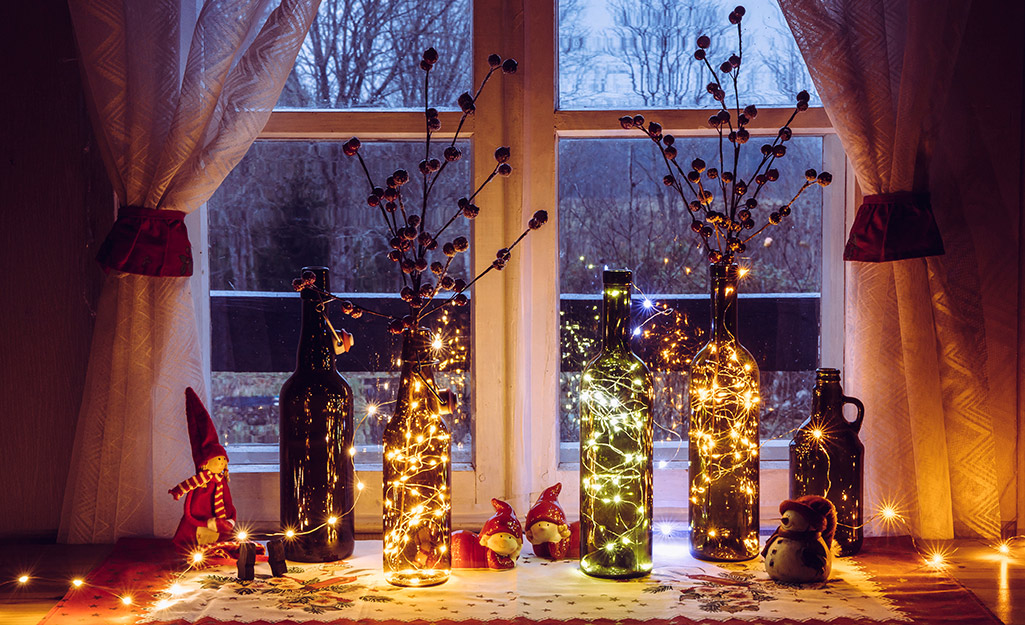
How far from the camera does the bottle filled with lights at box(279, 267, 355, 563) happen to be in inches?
51.3

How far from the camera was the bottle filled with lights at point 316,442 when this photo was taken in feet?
4.27

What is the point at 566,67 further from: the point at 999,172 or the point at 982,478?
the point at 982,478

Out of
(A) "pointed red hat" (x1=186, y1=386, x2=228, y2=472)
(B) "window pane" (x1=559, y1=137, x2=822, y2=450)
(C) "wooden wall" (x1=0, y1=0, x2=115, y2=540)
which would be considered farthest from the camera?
(B) "window pane" (x1=559, y1=137, x2=822, y2=450)

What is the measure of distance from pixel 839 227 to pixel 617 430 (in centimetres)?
67

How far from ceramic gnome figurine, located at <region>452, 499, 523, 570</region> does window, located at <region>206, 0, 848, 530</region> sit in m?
0.19

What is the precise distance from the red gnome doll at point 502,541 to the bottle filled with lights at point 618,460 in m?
0.12

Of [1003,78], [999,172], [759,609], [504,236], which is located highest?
[1003,78]

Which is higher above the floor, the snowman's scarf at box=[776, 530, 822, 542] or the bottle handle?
the bottle handle

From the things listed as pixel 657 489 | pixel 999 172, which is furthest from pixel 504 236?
pixel 999 172

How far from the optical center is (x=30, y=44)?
1467mm

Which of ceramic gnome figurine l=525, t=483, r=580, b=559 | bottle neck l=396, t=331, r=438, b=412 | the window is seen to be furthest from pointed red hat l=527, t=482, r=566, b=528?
bottle neck l=396, t=331, r=438, b=412

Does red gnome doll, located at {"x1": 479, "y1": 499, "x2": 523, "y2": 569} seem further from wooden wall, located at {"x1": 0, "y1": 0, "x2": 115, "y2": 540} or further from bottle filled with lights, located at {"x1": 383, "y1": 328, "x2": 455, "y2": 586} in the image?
wooden wall, located at {"x1": 0, "y1": 0, "x2": 115, "y2": 540}

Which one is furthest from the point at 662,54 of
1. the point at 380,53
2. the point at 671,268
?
the point at 380,53

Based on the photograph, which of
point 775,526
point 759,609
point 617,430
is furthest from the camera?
point 775,526
